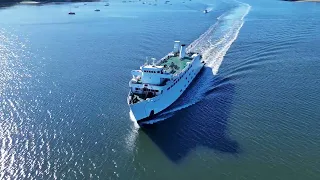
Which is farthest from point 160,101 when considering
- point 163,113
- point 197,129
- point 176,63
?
point 176,63

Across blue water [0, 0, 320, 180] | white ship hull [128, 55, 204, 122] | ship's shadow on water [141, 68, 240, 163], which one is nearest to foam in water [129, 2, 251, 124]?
blue water [0, 0, 320, 180]

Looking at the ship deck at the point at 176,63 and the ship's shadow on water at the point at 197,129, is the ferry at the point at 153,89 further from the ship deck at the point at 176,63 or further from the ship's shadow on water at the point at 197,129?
the ship's shadow on water at the point at 197,129

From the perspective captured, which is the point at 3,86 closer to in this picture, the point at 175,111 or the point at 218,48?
the point at 175,111

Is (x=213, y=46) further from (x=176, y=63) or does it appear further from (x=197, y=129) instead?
(x=197, y=129)

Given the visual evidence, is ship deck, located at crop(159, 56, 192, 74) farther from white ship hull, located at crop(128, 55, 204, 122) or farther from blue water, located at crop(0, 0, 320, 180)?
blue water, located at crop(0, 0, 320, 180)

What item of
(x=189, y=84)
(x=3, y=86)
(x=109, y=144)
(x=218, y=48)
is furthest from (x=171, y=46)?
(x=109, y=144)

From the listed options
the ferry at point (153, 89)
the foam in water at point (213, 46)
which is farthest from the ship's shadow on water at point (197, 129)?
the ferry at point (153, 89)
